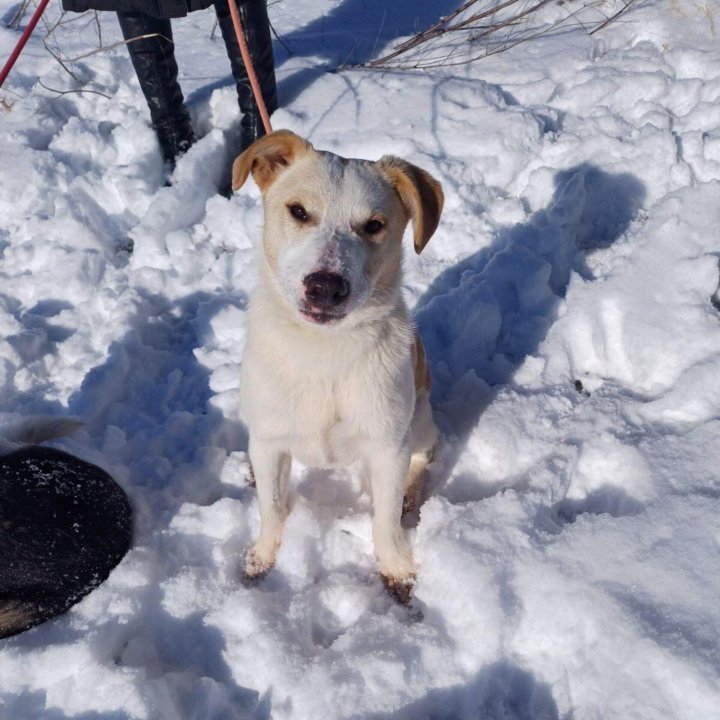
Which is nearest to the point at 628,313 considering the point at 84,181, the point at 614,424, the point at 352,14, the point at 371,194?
the point at 614,424

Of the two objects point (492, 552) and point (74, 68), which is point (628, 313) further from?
point (74, 68)

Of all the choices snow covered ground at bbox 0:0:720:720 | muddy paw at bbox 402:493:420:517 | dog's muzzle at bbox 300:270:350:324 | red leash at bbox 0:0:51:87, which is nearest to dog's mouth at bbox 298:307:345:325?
dog's muzzle at bbox 300:270:350:324

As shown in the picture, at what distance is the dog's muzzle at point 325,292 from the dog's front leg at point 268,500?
71 centimetres

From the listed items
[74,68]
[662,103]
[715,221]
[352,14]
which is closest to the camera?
[715,221]

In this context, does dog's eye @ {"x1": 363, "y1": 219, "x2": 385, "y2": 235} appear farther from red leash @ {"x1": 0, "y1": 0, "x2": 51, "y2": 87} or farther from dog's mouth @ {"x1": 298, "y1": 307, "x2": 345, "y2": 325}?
red leash @ {"x1": 0, "y1": 0, "x2": 51, "y2": 87}

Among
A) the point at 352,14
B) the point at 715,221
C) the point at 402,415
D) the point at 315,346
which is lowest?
the point at 715,221

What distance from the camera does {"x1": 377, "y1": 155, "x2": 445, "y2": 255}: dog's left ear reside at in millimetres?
2229

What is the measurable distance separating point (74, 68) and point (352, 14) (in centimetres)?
263

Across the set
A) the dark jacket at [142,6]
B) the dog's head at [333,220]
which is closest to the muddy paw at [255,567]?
the dog's head at [333,220]

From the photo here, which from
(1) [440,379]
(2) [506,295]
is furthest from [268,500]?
(2) [506,295]

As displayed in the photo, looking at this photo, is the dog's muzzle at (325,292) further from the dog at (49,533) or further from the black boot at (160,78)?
the black boot at (160,78)

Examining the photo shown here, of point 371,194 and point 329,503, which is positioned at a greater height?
point 371,194

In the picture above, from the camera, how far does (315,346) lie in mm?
2213

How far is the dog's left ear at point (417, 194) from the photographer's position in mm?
2229
